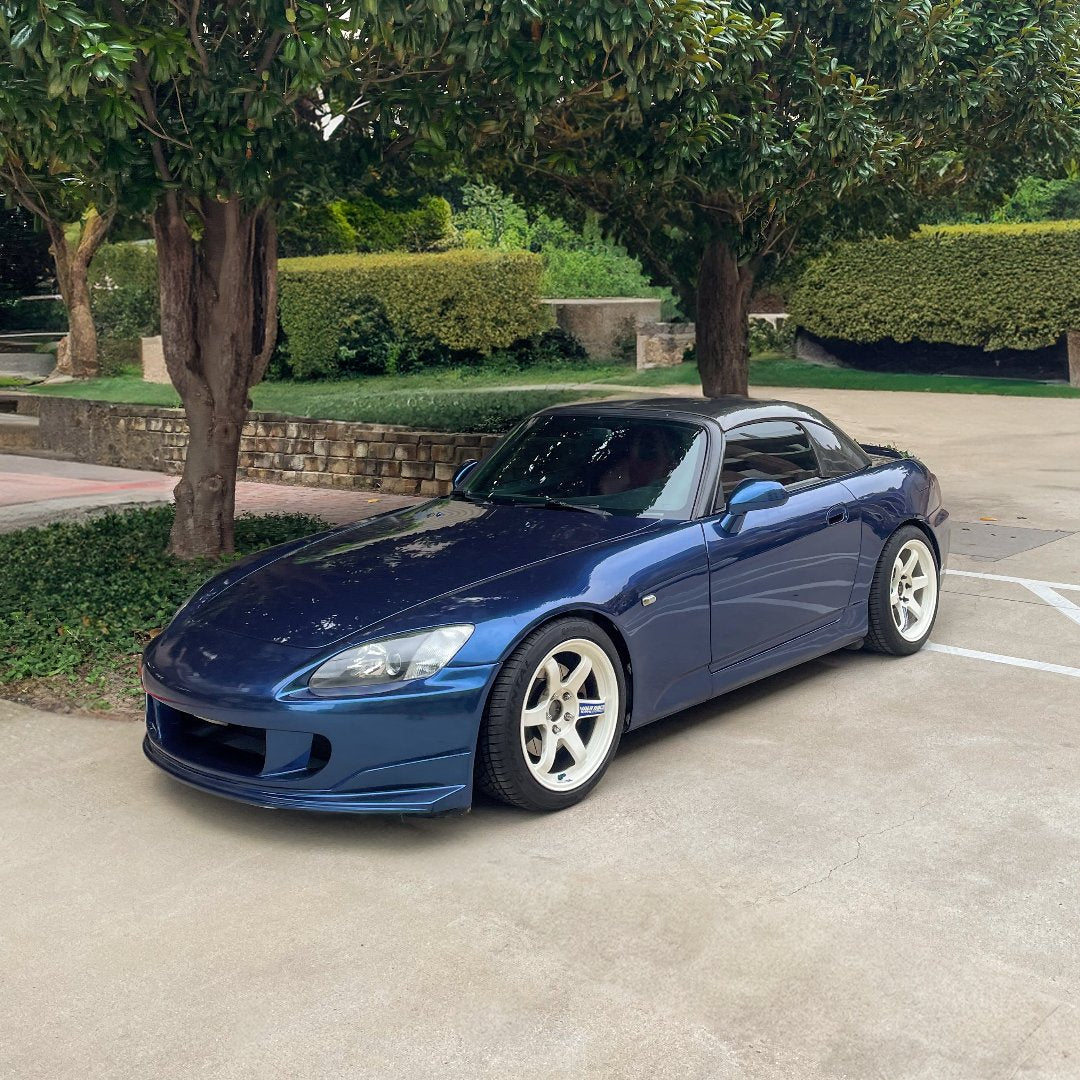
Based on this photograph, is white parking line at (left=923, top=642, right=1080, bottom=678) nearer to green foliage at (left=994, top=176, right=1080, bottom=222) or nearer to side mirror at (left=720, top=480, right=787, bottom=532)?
side mirror at (left=720, top=480, right=787, bottom=532)

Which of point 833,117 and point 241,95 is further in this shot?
point 833,117

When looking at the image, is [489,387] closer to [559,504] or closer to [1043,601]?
[1043,601]

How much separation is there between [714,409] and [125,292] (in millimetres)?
19320

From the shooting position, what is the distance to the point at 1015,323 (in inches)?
817

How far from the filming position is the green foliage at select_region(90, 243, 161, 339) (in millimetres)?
23000

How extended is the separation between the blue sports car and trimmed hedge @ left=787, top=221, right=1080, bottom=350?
1470 centimetres

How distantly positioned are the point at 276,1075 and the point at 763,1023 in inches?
46.1

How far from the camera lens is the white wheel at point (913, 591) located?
6406mm

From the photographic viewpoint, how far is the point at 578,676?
4.69 m

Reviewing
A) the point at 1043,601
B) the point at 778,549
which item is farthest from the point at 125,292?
the point at 778,549

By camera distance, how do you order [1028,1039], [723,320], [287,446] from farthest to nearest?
[287,446]
[723,320]
[1028,1039]

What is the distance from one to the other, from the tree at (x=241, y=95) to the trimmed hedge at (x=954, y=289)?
13.6 metres

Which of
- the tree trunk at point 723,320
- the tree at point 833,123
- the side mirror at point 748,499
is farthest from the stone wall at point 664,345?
the side mirror at point 748,499

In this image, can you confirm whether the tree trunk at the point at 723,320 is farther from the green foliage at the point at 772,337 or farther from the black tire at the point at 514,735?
the green foliage at the point at 772,337
